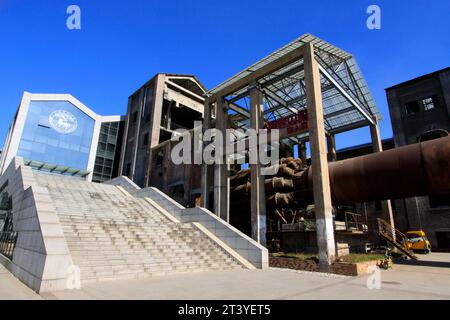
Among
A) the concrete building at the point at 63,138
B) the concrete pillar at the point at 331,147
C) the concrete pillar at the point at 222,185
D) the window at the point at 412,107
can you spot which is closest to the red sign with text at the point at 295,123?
the concrete pillar at the point at 222,185

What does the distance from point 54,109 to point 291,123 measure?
92.6 feet

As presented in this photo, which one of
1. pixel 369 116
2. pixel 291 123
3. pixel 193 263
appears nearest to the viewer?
pixel 193 263

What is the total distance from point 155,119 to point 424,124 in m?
27.6

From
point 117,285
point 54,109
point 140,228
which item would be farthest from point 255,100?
point 54,109

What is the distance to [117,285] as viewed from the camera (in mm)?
7242

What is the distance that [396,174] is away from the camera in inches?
424

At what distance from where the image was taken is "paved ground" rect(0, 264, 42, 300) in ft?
19.1

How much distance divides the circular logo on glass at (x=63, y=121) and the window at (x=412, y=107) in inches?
1438

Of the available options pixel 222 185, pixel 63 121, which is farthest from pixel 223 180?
pixel 63 121

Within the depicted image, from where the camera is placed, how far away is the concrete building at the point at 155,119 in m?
29.5

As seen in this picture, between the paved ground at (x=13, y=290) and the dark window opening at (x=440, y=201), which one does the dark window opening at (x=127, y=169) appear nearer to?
the paved ground at (x=13, y=290)

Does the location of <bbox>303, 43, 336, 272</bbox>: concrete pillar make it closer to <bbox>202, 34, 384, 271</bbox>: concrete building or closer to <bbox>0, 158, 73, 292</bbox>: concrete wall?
<bbox>202, 34, 384, 271</bbox>: concrete building

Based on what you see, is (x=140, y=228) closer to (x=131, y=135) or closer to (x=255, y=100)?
(x=255, y=100)
